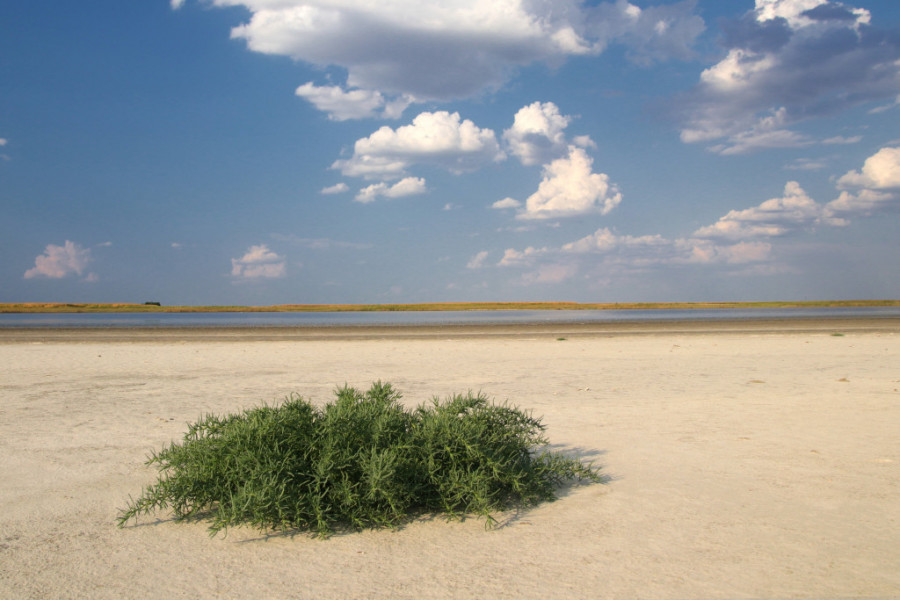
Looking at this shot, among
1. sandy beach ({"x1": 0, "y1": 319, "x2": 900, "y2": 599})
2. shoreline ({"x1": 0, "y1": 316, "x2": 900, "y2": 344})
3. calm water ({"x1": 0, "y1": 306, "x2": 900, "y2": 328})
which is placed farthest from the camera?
calm water ({"x1": 0, "y1": 306, "x2": 900, "y2": 328})

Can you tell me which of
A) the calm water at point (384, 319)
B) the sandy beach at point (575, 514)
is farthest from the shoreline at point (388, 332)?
the sandy beach at point (575, 514)

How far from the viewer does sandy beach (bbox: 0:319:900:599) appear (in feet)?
12.0

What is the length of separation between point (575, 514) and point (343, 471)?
183 centimetres

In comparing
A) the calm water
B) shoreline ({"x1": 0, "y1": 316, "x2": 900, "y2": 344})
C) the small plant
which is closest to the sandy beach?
the small plant

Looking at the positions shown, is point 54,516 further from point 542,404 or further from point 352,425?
point 542,404

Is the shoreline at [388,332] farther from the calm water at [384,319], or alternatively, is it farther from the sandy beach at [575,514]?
the sandy beach at [575,514]

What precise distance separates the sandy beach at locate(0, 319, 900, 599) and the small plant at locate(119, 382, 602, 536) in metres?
0.18

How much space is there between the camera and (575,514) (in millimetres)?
4793

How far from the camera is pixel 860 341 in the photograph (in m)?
22.1

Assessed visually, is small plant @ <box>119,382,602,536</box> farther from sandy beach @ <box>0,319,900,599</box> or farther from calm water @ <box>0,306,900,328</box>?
calm water @ <box>0,306,900,328</box>

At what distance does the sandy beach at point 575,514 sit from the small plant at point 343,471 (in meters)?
0.18

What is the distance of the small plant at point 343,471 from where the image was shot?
440 centimetres

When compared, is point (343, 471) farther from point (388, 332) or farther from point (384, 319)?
point (384, 319)

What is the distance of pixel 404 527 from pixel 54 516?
9.04 feet
